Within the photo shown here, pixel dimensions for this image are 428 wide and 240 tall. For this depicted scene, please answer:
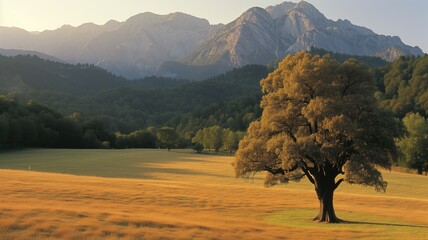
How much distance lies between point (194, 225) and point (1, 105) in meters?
122

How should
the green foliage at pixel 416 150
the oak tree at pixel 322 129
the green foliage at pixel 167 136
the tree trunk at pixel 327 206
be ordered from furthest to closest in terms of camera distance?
the green foliage at pixel 167 136 < the green foliage at pixel 416 150 < the tree trunk at pixel 327 206 < the oak tree at pixel 322 129

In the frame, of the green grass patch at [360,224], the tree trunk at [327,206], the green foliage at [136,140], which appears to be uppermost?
the green foliage at [136,140]

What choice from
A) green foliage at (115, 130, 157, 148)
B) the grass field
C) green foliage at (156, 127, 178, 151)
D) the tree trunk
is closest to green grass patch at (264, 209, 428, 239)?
the grass field

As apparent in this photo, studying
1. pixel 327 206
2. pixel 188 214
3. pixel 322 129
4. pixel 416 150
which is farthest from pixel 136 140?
pixel 322 129

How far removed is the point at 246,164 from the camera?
111 feet

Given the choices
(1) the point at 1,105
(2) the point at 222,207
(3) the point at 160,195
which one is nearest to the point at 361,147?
(2) the point at 222,207

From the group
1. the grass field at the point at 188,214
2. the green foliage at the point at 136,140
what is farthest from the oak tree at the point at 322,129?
the green foliage at the point at 136,140

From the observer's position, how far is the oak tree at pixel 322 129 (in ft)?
99.8

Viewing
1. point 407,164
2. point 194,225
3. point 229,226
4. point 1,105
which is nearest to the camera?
point 194,225

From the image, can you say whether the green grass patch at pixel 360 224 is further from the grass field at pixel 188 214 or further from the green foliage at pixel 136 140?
the green foliage at pixel 136 140

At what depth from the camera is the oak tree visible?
99.8ft

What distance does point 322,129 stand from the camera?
31328mm

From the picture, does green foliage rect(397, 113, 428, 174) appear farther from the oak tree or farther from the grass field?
the oak tree

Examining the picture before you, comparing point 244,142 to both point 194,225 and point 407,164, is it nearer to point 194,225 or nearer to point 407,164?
point 194,225
